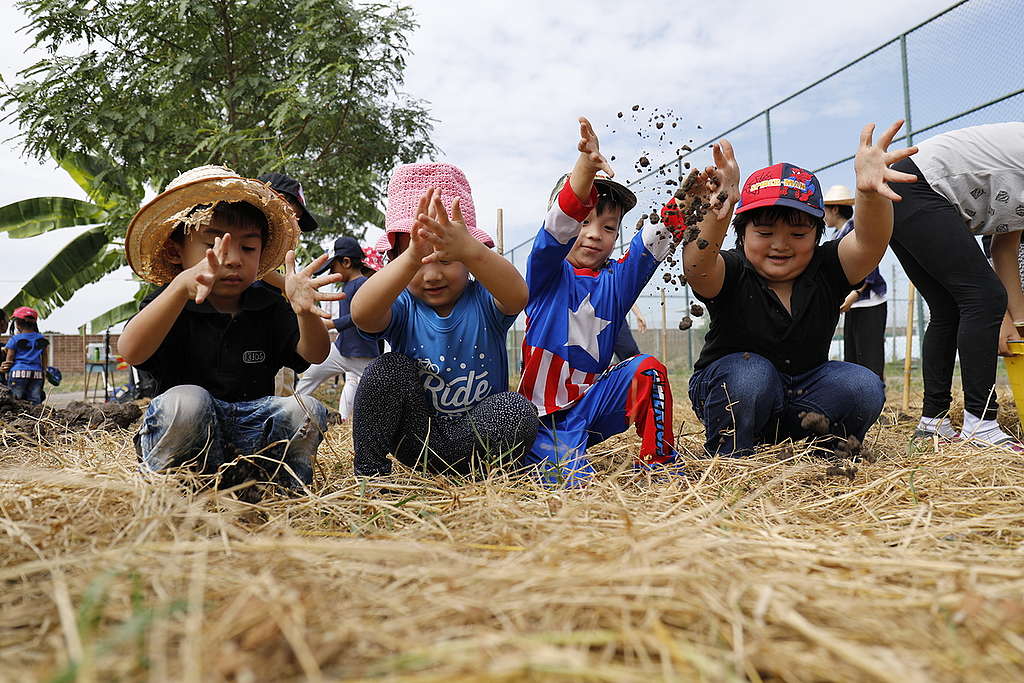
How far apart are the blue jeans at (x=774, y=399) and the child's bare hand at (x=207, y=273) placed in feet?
5.32

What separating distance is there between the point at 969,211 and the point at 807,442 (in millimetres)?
1173

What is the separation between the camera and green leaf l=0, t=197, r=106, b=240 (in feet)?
31.0

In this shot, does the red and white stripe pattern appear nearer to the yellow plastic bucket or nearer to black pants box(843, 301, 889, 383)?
the yellow plastic bucket

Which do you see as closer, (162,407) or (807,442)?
(162,407)

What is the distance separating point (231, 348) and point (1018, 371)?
275 cm

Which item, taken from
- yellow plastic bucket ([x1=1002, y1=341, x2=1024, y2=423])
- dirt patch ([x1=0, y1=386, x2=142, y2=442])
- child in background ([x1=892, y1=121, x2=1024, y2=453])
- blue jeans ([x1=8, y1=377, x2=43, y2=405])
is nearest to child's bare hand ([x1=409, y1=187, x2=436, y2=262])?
child in background ([x1=892, y1=121, x2=1024, y2=453])

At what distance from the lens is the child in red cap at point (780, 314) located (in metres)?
2.33

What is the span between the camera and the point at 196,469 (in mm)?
1955

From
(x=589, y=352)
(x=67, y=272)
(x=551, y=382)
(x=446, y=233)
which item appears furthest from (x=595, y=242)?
(x=67, y=272)

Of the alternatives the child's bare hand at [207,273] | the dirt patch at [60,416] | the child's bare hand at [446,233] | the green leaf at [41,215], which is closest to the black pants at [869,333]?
→ the child's bare hand at [446,233]

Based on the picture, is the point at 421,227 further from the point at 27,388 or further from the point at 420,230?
the point at 27,388

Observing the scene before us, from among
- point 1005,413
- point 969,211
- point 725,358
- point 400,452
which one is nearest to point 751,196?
point 725,358

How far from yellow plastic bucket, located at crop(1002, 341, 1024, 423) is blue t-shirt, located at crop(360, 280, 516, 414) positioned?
1846 mm

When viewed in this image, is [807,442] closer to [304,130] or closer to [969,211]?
[969,211]
